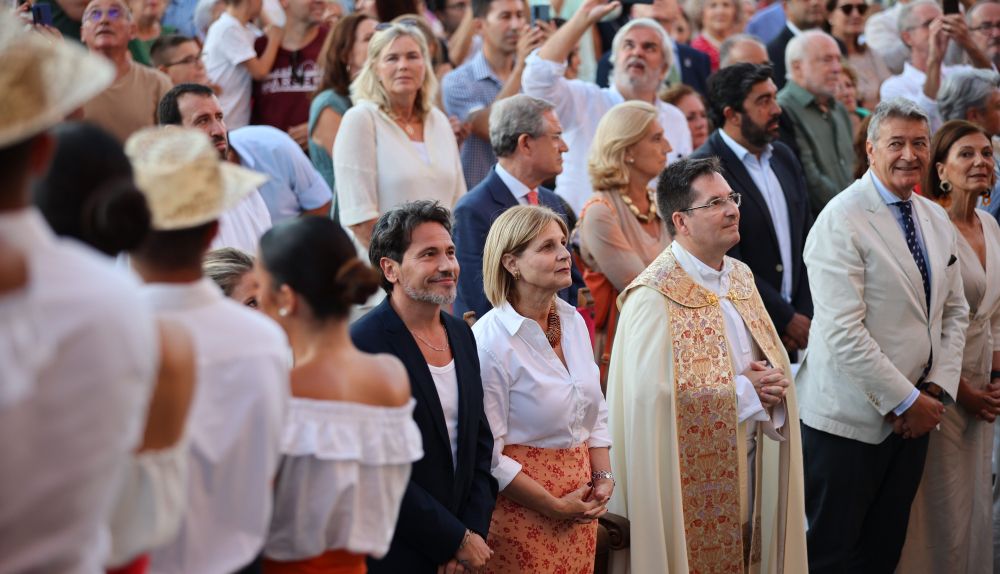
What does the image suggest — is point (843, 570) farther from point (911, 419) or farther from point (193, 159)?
point (193, 159)

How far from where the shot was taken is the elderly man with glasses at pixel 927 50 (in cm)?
836

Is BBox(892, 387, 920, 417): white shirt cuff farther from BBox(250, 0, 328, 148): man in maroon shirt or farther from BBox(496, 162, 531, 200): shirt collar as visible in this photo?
BBox(250, 0, 328, 148): man in maroon shirt

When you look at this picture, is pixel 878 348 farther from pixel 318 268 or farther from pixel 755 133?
pixel 318 268

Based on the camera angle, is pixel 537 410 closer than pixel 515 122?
Yes

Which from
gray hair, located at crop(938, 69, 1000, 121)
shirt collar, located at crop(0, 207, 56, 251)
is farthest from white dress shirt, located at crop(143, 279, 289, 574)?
gray hair, located at crop(938, 69, 1000, 121)

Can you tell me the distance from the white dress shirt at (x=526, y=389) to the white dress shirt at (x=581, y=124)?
240cm

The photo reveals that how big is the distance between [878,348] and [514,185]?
1.69 meters

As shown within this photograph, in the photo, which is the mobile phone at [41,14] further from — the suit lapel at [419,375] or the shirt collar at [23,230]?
the shirt collar at [23,230]

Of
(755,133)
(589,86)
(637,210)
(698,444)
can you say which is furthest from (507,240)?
(589,86)

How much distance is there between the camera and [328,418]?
260 cm

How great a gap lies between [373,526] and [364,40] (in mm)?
4091

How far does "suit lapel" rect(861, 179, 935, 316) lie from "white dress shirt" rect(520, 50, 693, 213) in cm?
155

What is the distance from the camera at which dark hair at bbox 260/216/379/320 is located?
2547mm

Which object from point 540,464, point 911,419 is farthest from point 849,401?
point 540,464
